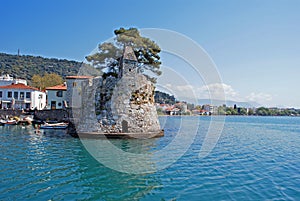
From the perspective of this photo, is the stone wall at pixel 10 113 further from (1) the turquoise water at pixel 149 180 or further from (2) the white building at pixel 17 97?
(1) the turquoise water at pixel 149 180

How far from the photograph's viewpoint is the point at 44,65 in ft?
349

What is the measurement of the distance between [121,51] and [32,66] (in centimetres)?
8864

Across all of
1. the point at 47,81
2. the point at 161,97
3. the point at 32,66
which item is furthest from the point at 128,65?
the point at 32,66

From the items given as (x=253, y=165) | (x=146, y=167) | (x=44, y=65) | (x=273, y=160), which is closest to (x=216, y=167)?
(x=253, y=165)

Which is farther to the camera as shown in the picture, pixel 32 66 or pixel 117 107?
pixel 32 66

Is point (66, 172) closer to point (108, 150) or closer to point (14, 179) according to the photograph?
point (14, 179)

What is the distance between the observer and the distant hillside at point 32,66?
291ft

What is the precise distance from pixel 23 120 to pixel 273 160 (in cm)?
3406

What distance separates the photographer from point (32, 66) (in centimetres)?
9944

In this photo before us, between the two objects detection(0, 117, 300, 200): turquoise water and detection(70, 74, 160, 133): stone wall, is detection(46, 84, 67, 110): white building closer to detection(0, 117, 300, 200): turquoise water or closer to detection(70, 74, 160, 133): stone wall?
detection(70, 74, 160, 133): stone wall

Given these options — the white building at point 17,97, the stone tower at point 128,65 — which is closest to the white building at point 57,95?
the white building at point 17,97

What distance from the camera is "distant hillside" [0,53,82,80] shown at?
88812 millimetres

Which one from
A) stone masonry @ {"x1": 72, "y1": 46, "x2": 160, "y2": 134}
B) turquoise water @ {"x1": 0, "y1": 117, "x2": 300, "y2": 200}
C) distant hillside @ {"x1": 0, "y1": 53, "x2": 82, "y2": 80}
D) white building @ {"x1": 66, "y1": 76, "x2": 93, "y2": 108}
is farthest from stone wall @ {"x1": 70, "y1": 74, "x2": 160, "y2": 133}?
distant hillside @ {"x1": 0, "y1": 53, "x2": 82, "y2": 80}

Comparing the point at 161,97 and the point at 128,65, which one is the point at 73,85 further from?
the point at 128,65
